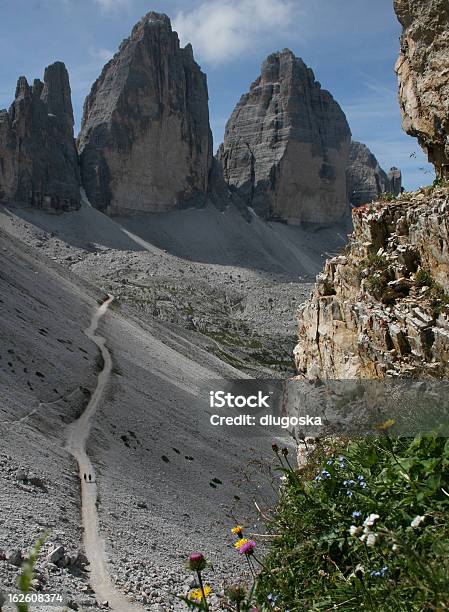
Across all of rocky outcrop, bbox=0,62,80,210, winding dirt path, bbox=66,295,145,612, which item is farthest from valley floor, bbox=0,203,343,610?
rocky outcrop, bbox=0,62,80,210

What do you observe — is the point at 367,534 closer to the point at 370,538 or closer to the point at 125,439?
the point at 370,538

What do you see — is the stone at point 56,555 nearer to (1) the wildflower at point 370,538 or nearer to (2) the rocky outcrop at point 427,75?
(1) the wildflower at point 370,538

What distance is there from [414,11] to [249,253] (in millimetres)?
147792

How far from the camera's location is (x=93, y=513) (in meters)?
21.8

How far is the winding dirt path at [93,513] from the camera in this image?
14595 mm

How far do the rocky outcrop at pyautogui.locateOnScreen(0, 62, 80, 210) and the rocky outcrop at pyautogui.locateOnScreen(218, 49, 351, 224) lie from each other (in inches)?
2204

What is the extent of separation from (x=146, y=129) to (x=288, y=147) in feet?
146

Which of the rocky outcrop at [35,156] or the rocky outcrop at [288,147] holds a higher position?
the rocky outcrop at [288,147]

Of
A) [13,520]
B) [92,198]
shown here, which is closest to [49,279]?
[13,520]

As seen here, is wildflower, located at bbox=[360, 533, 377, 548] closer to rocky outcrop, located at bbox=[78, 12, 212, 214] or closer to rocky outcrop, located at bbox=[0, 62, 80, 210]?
rocky outcrop, located at bbox=[0, 62, 80, 210]

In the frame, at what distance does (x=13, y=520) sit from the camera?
17.5 m

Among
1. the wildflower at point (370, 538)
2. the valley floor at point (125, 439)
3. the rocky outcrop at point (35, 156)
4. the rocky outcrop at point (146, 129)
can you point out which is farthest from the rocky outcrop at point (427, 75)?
the rocky outcrop at point (146, 129)

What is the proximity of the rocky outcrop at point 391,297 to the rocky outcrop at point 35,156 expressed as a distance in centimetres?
13745

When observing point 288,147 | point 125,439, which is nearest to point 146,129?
point 288,147
